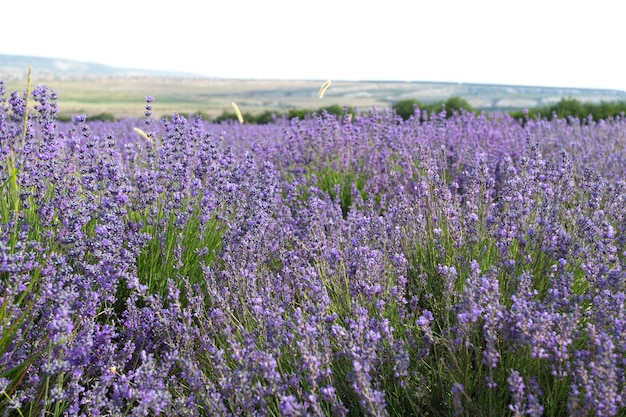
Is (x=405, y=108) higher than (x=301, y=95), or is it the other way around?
(x=301, y=95)

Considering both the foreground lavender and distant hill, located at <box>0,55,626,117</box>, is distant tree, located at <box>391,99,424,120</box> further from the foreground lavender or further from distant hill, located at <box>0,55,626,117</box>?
distant hill, located at <box>0,55,626,117</box>

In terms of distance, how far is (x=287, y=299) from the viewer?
2553 mm

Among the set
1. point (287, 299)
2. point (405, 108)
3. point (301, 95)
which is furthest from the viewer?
point (301, 95)

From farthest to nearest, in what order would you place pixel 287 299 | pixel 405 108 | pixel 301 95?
pixel 301 95
pixel 405 108
pixel 287 299

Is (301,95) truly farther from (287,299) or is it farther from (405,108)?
(287,299)

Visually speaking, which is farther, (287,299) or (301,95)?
(301,95)

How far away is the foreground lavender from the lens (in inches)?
71.5

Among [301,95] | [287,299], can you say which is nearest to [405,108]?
[287,299]

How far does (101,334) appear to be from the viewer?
2281mm

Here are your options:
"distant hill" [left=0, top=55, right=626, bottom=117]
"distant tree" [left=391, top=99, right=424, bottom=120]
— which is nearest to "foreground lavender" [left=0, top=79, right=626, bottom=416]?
"distant tree" [left=391, top=99, right=424, bottom=120]

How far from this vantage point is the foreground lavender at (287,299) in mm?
1816

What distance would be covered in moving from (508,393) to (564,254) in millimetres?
717

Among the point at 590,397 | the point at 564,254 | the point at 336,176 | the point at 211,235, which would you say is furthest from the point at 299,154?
the point at 590,397

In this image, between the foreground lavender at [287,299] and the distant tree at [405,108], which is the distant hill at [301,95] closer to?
the distant tree at [405,108]
